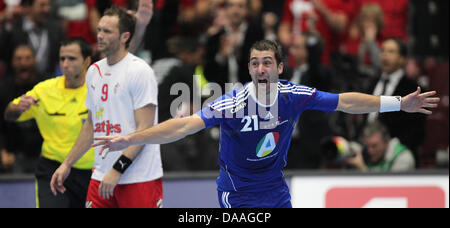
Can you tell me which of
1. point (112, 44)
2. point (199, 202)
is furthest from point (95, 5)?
point (112, 44)

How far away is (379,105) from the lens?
243 inches

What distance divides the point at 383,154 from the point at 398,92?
2.59 ft

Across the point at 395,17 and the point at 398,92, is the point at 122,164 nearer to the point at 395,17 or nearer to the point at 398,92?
the point at 398,92

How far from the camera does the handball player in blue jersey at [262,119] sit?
5992mm

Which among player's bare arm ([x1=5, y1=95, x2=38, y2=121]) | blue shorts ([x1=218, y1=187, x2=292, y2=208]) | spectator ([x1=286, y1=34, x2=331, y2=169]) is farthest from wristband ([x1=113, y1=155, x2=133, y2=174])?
spectator ([x1=286, y1=34, x2=331, y2=169])

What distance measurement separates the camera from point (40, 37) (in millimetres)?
10086

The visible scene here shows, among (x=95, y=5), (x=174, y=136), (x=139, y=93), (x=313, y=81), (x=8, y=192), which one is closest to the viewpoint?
(x=174, y=136)

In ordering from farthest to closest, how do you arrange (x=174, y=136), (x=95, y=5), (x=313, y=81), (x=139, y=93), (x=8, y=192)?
(x=95, y=5) → (x=313, y=81) → (x=8, y=192) → (x=139, y=93) → (x=174, y=136)

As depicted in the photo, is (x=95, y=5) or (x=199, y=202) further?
(x=95, y=5)

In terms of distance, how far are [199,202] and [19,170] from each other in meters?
2.23

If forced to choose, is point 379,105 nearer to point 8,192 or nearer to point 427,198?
point 427,198


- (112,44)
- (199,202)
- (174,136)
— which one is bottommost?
(199,202)

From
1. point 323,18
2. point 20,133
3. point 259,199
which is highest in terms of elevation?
point 323,18

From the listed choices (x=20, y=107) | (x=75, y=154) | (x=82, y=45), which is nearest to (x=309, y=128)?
(x=82, y=45)
